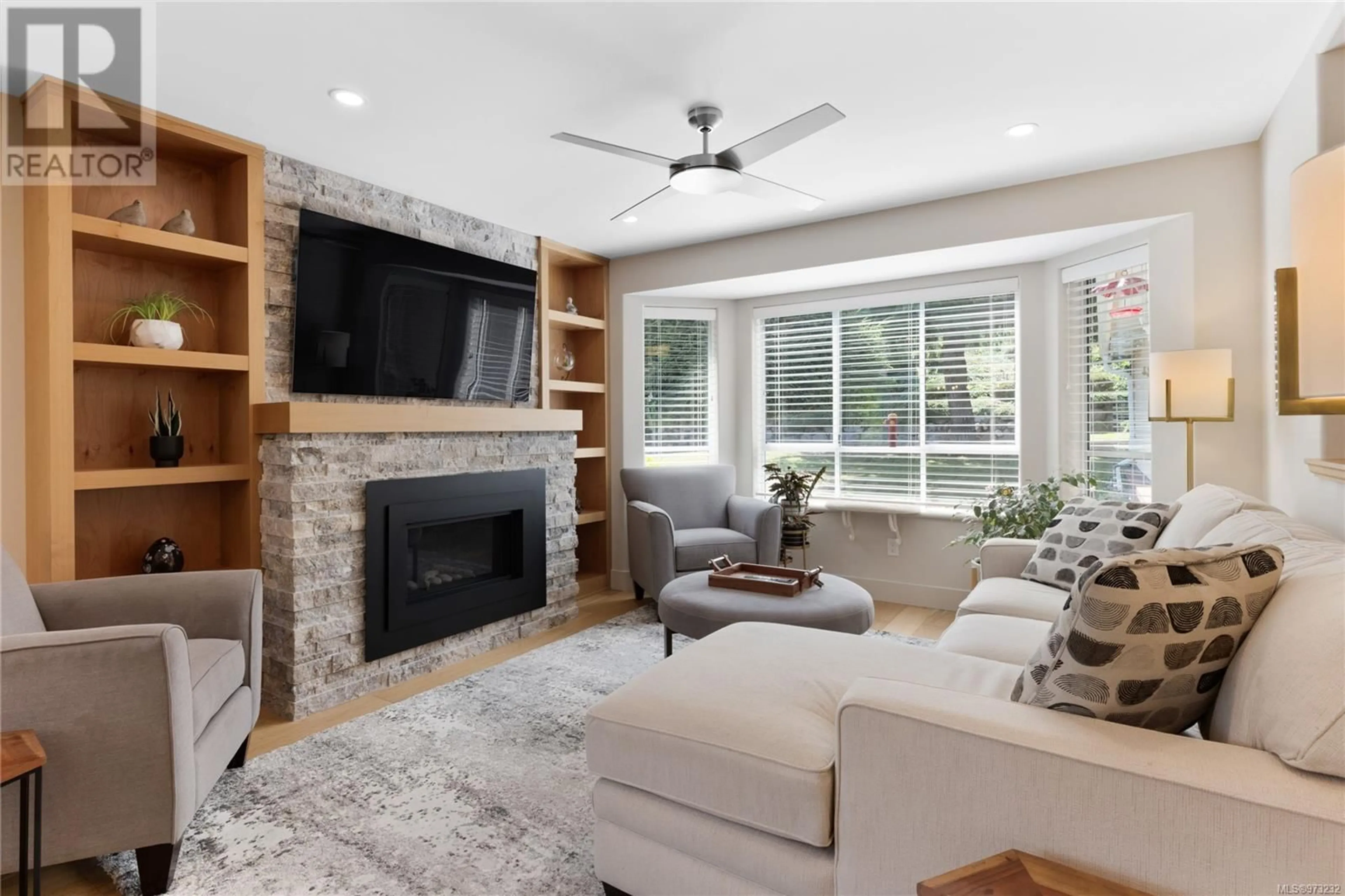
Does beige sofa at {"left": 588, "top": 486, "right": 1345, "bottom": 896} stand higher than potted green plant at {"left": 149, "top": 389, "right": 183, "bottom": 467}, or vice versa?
potted green plant at {"left": 149, "top": 389, "right": 183, "bottom": 467}

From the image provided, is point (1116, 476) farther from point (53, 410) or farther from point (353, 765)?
point (53, 410)

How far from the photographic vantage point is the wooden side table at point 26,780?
140 cm

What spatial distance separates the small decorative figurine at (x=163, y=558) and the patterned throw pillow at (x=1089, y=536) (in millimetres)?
3605

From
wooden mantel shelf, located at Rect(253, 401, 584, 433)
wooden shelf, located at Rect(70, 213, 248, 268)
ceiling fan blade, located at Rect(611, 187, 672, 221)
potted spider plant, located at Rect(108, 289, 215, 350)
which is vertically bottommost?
wooden mantel shelf, located at Rect(253, 401, 584, 433)

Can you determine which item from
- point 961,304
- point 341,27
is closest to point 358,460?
point 341,27

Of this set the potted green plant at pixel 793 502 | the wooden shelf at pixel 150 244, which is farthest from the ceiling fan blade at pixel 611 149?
the potted green plant at pixel 793 502

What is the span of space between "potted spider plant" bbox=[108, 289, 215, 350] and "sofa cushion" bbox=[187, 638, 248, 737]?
4.22 ft

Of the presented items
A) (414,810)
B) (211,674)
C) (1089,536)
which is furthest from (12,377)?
(1089,536)

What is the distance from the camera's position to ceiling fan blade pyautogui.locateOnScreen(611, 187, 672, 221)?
10.4 ft

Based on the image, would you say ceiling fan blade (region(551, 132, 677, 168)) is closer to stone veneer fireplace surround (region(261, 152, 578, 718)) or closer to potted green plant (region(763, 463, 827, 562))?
stone veneer fireplace surround (region(261, 152, 578, 718))

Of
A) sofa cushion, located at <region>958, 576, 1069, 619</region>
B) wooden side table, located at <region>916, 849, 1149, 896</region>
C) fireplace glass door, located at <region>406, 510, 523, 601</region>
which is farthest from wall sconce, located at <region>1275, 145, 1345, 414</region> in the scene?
fireplace glass door, located at <region>406, 510, 523, 601</region>

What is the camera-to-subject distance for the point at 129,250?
2.77m

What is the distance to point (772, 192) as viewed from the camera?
114 inches

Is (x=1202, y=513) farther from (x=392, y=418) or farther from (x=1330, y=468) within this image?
(x=392, y=418)
